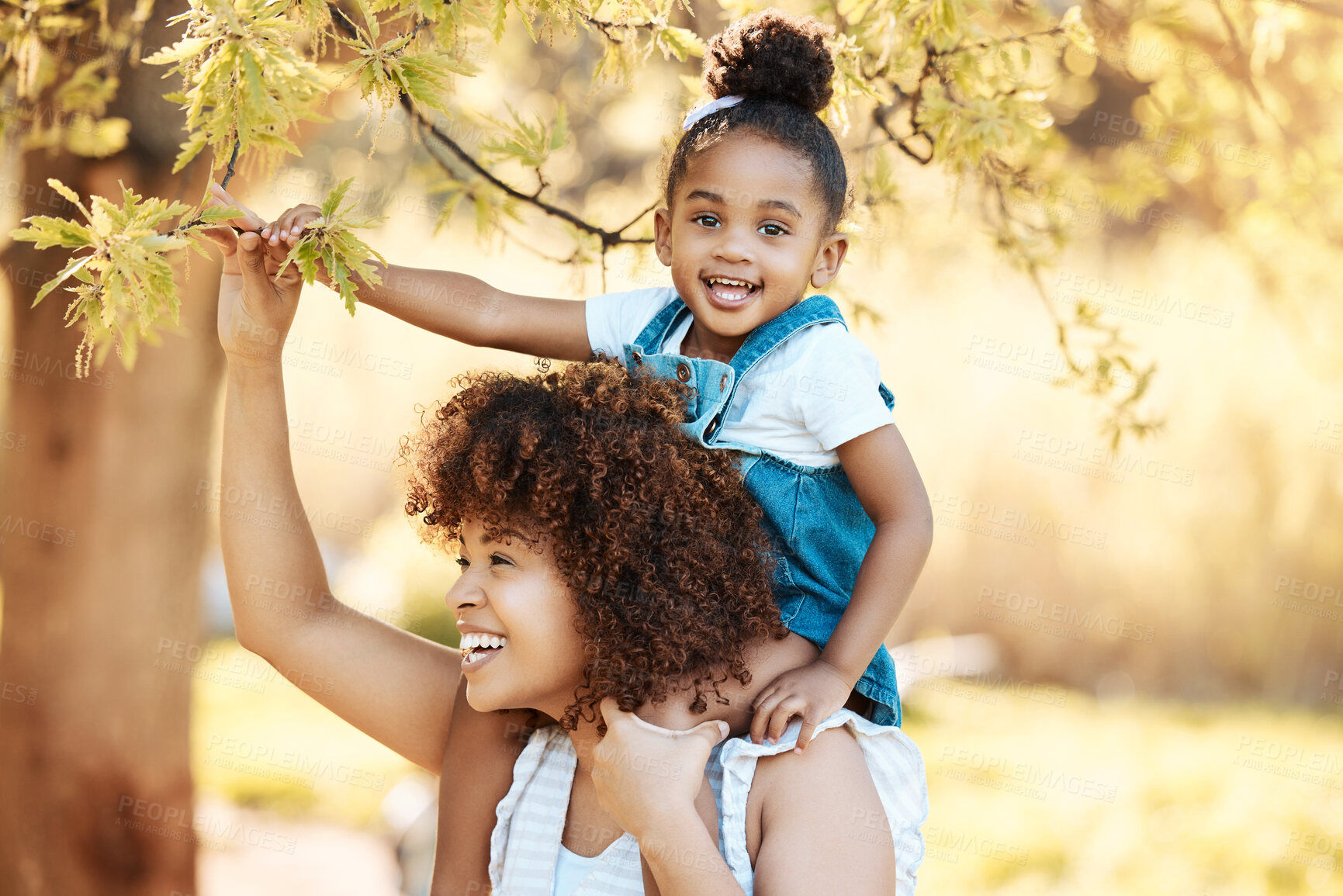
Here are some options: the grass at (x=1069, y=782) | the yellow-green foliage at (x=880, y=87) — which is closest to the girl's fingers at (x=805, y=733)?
the yellow-green foliage at (x=880, y=87)

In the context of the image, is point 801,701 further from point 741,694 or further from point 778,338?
point 778,338

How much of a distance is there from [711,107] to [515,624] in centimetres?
98

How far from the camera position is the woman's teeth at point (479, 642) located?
1.68 metres

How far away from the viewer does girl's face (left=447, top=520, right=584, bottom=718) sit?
5.45 ft

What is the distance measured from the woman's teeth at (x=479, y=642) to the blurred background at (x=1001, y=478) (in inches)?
18.4

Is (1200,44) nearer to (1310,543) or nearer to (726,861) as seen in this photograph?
(726,861)

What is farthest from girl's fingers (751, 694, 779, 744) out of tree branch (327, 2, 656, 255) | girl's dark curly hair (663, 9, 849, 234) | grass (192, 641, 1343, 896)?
grass (192, 641, 1343, 896)

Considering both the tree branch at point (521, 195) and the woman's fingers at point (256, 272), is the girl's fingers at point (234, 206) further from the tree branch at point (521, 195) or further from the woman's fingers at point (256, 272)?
the tree branch at point (521, 195)

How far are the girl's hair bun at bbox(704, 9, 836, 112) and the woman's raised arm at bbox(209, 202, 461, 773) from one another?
2.81 ft

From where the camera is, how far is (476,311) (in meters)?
1.92

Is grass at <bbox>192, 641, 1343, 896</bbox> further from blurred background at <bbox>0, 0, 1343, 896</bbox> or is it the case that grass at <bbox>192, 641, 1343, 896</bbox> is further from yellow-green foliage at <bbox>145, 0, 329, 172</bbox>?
yellow-green foliage at <bbox>145, 0, 329, 172</bbox>

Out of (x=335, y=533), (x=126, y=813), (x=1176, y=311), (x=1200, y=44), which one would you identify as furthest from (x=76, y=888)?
(x=1176, y=311)

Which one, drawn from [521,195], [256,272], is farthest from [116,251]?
[521,195]

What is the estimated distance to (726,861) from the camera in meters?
1.60
